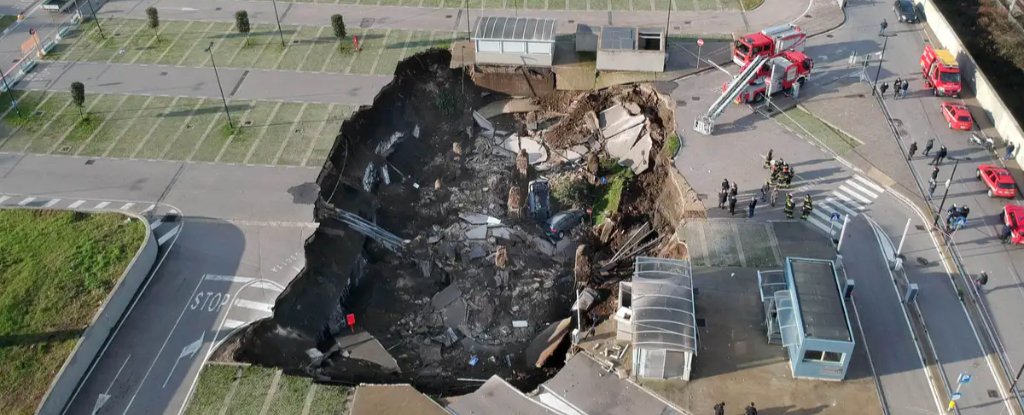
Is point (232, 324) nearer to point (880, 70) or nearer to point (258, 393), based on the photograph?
point (258, 393)

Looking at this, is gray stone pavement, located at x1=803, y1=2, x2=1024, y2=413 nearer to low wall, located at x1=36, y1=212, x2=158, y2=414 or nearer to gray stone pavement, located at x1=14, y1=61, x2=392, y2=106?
gray stone pavement, located at x1=14, y1=61, x2=392, y2=106

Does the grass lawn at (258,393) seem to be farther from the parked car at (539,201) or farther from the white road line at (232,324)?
the parked car at (539,201)

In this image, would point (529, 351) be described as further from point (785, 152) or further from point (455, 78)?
point (455, 78)

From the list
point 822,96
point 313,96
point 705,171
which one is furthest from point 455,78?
point 822,96

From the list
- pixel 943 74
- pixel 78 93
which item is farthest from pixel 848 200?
pixel 78 93

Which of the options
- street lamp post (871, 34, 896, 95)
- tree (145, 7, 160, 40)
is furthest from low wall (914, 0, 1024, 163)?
tree (145, 7, 160, 40)

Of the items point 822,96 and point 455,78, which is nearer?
point 822,96
